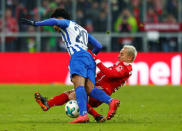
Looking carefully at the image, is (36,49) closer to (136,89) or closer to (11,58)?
(11,58)

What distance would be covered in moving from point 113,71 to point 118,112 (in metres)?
2.72

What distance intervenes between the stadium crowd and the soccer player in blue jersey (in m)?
13.5

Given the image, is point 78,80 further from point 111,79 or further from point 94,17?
point 94,17


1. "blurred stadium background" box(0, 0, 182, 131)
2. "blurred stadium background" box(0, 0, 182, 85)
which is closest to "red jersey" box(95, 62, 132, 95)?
"blurred stadium background" box(0, 0, 182, 131)

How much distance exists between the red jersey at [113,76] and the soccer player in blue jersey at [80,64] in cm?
32

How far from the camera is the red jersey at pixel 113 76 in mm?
9953

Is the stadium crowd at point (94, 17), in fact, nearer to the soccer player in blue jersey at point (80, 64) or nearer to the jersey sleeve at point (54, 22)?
the soccer player in blue jersey at point (80, 64)

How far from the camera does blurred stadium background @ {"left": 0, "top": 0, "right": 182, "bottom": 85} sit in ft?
74.5

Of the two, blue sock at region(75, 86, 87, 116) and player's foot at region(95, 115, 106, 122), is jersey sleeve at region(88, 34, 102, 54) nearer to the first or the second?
blue sock at region(75, 86, 87, 116)

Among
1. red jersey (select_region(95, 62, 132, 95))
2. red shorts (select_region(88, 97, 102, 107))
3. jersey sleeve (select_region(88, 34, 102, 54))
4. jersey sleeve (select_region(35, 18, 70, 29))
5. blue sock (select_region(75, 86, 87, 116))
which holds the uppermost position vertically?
jersey sleeve (select_region(35, 18, 70, 29))

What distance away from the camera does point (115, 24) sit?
23672 millimetres

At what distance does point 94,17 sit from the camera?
23703 mm

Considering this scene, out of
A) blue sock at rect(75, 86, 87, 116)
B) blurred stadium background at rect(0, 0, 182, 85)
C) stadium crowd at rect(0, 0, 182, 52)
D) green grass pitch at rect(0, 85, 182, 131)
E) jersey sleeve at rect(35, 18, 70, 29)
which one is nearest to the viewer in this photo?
green grass pitch at rect(0, 85, 182, 131)

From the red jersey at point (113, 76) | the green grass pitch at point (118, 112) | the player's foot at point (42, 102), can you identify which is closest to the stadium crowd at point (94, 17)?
the green grass pitch at point (118, 112)
